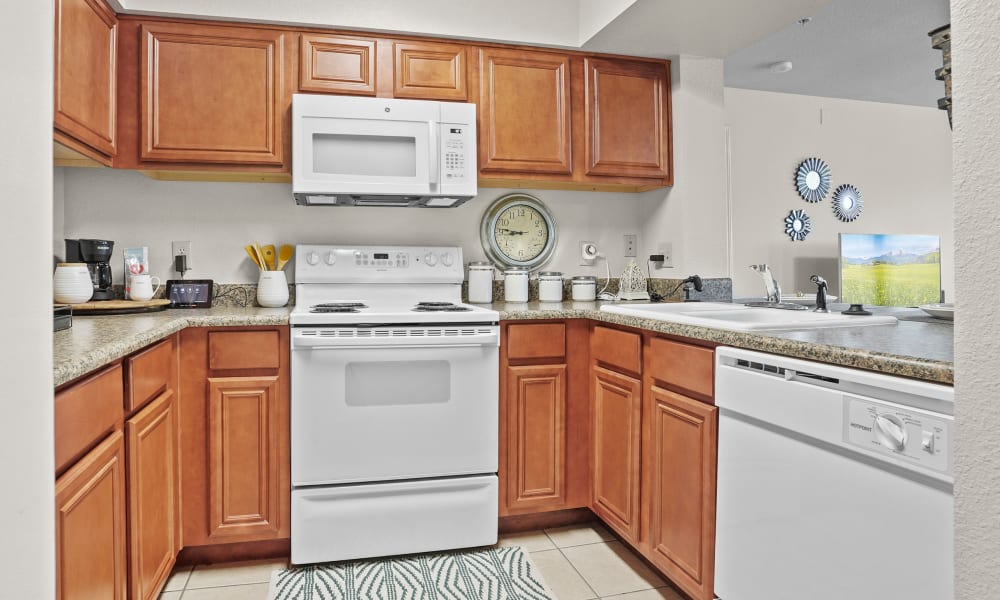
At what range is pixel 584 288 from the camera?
118 inches

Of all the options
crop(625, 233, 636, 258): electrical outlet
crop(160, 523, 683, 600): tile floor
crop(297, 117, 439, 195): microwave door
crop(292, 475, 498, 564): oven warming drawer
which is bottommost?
crop(160, 523, 683, 600): tile floor

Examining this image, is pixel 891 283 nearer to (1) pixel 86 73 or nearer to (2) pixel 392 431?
(2) pixel 392 431

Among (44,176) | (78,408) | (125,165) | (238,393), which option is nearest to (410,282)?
(238,393)

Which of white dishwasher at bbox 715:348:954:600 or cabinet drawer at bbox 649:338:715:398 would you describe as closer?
white dishwasher at bbox 715:348:954:600

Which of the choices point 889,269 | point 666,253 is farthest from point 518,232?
point 889,269

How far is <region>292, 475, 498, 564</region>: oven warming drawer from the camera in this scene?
218 centimetres

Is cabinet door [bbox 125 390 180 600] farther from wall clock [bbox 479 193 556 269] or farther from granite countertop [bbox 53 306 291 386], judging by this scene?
wall clock [bbox 479 193 556 269]

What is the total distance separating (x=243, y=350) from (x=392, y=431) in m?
0.59

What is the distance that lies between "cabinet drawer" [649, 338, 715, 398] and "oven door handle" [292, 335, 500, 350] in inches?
24.1

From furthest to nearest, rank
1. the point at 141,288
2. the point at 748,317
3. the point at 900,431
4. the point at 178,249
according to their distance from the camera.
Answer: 1. the point at 178,249
2. the point at 141,288
3. the point at 748,317
4. the point at 900,431

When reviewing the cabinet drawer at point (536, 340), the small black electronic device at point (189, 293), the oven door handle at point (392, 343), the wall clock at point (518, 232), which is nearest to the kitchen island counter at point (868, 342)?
the cabinet drawer at point (536, 340)

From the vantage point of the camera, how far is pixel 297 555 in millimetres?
2174

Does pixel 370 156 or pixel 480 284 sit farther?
pixel 480 284

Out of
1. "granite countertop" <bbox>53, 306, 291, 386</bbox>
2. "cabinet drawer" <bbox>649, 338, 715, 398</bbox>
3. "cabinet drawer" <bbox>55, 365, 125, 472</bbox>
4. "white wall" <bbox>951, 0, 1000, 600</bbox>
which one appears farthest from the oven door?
"white wall" <bbox>951, 0, 1000, 600</bbox>
